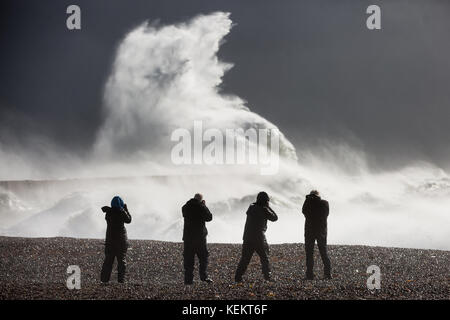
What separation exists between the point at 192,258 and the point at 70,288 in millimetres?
3017

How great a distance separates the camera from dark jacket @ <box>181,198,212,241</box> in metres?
15.3

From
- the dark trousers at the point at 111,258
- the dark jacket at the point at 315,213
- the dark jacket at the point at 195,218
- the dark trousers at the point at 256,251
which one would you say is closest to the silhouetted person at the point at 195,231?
the dark jacket at the point at 195,218

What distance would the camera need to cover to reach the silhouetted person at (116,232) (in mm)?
15375

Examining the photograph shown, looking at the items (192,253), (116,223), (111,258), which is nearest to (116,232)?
(116,223)

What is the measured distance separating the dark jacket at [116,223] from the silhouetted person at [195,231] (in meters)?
1.44

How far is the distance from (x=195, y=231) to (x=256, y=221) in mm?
1543

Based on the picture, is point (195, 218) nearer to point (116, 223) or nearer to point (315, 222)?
point (116, 223)

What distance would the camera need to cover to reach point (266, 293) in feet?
44.1

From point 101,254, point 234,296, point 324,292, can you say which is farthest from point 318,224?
point 101,254

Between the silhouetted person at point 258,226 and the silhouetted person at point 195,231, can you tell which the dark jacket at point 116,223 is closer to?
the silhouetted person at point 195,231

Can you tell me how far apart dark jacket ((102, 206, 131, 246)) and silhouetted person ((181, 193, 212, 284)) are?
1.44m

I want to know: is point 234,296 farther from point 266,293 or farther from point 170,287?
point 170,287

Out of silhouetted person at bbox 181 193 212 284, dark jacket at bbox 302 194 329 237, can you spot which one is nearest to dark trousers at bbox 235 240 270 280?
silhouetted person at bbox 181 193 212 284

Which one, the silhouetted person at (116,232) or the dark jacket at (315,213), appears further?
the dark jacket at (315,213)
